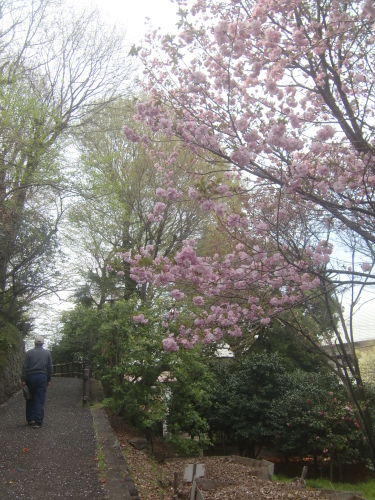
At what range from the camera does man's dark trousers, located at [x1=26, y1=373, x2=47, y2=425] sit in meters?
7.07

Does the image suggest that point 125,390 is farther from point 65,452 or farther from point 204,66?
point 204,66

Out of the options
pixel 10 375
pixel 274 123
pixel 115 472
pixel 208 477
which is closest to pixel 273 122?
→ pixel 274 123

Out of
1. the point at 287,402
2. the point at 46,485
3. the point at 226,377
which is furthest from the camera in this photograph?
the point at 226,377

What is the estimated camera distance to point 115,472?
500 centimetres

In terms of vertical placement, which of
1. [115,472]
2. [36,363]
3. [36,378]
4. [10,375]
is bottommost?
[115,472]

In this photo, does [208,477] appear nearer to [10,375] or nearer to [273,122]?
[10,375]

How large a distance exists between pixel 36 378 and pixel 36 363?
0.77 feet

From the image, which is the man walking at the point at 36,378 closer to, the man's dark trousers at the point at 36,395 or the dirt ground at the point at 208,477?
the man's dark trousers at the point at 36,395

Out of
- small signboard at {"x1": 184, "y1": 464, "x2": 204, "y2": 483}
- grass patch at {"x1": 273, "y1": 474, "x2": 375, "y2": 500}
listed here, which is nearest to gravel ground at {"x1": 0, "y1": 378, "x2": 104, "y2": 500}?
small signboard at {"x1": 184, "y1": 464, "x2": 204, "y2": 483}

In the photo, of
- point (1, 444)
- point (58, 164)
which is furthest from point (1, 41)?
point (1, 444)

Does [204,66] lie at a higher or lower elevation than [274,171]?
higher

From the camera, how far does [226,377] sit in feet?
44.1

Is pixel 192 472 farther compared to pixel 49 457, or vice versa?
pixel 192 472

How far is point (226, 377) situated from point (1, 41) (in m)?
10.3
